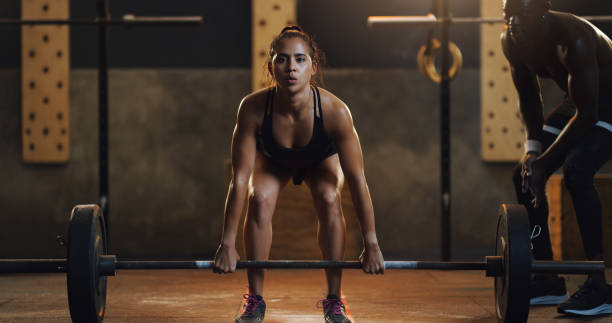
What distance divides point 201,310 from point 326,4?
7.86ft

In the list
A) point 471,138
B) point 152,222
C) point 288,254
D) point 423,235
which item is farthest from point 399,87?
point 152,222

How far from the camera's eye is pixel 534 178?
2.44 m

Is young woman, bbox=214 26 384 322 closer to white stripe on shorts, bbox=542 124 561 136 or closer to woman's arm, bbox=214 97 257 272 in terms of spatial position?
woman's arm, bbox=214 97 257 272

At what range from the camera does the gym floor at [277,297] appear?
2379 millimetres

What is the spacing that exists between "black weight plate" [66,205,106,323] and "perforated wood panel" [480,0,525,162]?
2826mm

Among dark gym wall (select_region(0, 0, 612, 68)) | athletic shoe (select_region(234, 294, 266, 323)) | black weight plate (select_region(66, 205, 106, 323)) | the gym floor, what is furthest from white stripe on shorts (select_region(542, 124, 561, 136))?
dark gym wall (select_region(0, 0, 612, 68))

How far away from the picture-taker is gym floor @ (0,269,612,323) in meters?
2.38

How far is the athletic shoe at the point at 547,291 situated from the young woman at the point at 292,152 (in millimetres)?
811

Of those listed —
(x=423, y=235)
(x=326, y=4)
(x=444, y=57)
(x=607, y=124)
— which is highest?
(x=326, y=4)

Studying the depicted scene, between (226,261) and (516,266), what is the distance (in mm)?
799

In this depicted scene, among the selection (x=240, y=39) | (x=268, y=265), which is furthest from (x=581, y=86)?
(x=240, y=39)

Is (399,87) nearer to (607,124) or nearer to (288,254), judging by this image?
(288,254)

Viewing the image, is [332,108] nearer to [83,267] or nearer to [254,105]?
[254,105]

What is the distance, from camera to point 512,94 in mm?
4234
